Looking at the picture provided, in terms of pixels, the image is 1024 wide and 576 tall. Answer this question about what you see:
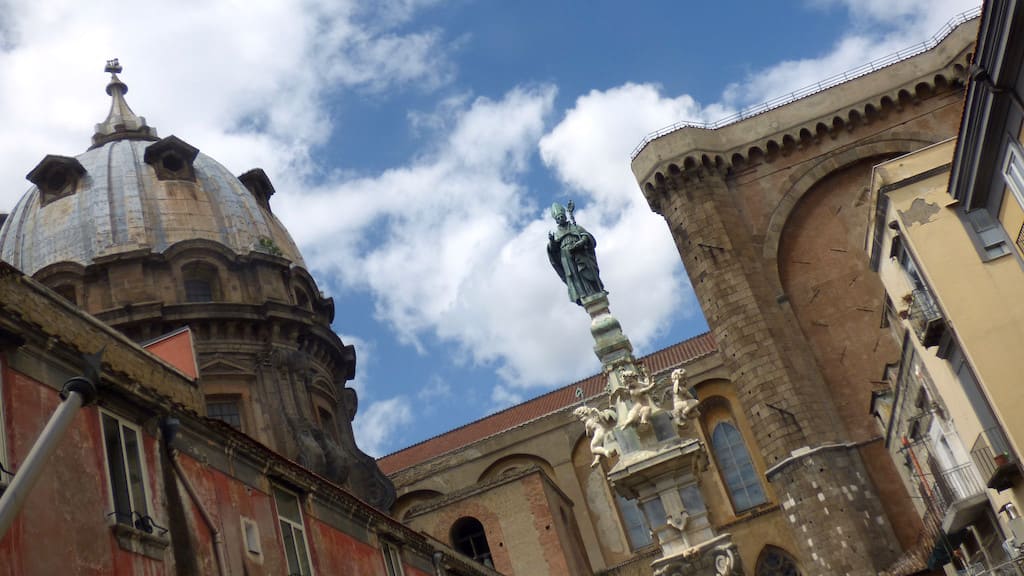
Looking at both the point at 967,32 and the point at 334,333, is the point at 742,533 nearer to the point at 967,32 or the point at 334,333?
the point at 334,333

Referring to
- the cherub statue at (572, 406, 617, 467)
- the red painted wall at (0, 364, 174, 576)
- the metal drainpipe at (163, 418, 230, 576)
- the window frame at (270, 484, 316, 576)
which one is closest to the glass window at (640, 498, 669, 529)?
the cherub statue at (572, 406, 617, 467)

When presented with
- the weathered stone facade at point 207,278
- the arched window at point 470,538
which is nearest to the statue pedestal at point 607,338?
the weathered stone facade at point 207,278

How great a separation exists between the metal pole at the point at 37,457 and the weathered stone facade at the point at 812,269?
86.4 ft

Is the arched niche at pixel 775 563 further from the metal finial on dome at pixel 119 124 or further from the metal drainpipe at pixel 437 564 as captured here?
the metal finial on dome at pixel 119 124

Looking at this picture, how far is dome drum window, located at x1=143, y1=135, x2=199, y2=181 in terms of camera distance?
1411 inches

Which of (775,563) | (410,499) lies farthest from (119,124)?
(775,563)

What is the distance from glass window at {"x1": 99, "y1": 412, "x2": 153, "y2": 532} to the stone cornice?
26682 mm

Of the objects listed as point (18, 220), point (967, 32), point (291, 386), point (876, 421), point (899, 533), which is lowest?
point (899, 533)

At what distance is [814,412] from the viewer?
32.3 m

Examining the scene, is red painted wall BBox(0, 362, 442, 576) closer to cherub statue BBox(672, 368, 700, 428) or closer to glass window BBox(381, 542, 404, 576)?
glass window BBox(381, 542, 404, 576)

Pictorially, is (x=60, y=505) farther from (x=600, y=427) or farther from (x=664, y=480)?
(x=664, y=480)

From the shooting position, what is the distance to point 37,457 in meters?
7.95

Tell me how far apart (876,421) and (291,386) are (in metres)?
17.5

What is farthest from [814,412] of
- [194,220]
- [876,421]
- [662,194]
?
[194,220]
